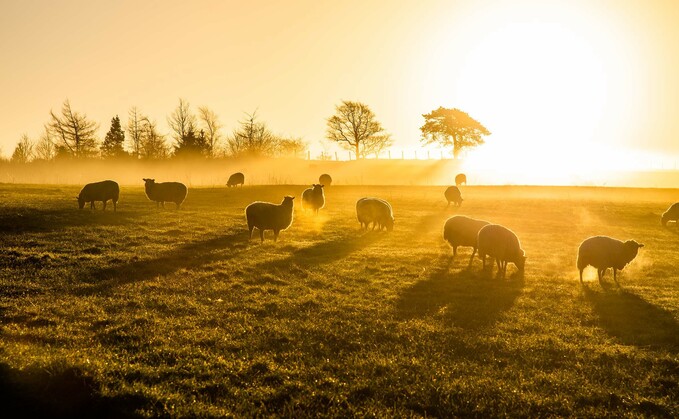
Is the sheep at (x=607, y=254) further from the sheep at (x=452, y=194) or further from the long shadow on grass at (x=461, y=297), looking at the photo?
the sheep at (x=452, y=194)

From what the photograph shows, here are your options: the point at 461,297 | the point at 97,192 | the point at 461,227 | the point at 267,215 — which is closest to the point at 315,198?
the point at 267,215

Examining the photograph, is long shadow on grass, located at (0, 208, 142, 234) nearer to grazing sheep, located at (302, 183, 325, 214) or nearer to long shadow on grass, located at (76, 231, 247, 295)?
long shadow on grass, located at (76, 231, 247, 295)

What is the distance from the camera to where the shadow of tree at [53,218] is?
1827 cm

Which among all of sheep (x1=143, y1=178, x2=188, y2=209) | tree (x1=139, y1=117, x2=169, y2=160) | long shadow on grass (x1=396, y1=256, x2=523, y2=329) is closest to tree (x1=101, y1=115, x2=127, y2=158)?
tree (x1=139, y1=117, x2=169, y2=160)

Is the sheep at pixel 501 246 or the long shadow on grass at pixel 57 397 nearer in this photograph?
the long shadow on grass at pixel 57 397

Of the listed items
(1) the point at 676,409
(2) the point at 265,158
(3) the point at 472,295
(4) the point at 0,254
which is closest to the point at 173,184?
(4) the point at 0,254

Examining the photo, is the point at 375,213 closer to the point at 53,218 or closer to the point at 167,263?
the point at 167,263

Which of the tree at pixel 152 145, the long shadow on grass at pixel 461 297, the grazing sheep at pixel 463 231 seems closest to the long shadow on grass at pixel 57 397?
the long shadow on grass at pixel 461 297

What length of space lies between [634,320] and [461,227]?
24.3 ft

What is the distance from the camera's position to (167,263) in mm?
13977

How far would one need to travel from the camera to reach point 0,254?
44.3ft

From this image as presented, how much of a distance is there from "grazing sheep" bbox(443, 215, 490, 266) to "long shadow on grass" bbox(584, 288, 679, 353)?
15.4 ft

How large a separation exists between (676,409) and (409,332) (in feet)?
14.5

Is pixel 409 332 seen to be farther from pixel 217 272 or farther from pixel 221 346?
pixel 217 272
